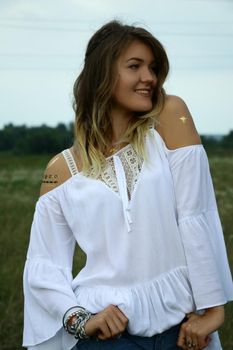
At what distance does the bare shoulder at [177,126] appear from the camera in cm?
376

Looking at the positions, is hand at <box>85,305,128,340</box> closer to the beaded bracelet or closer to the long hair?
the beaded bracelet

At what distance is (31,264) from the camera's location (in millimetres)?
4023

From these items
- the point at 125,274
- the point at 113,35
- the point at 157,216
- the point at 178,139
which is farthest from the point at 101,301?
the point at 113,35

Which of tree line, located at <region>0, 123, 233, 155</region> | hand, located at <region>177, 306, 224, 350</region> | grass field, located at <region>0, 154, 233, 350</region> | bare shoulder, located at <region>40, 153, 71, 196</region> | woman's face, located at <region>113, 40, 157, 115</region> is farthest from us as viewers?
tree line, located at <region>0, 123, 233, 155</region>

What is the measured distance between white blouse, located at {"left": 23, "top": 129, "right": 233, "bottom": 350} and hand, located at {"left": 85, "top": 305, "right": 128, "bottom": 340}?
32 mm

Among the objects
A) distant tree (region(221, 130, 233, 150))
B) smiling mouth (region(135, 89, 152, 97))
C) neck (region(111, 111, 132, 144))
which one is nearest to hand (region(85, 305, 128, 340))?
neck (region(111, 111, 132, 144))

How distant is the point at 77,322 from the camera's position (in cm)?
379

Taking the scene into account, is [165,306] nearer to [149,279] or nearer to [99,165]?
[149,279]

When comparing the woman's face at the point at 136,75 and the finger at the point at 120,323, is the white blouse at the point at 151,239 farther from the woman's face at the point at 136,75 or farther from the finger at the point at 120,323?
the woman's face at the point at 136,75

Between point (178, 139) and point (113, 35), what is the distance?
457 millimetres

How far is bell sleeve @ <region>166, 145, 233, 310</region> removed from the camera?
3660mm

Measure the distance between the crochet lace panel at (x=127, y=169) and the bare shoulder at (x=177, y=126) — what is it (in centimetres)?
13

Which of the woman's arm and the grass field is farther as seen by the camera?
the grass field

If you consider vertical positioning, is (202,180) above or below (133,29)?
below
